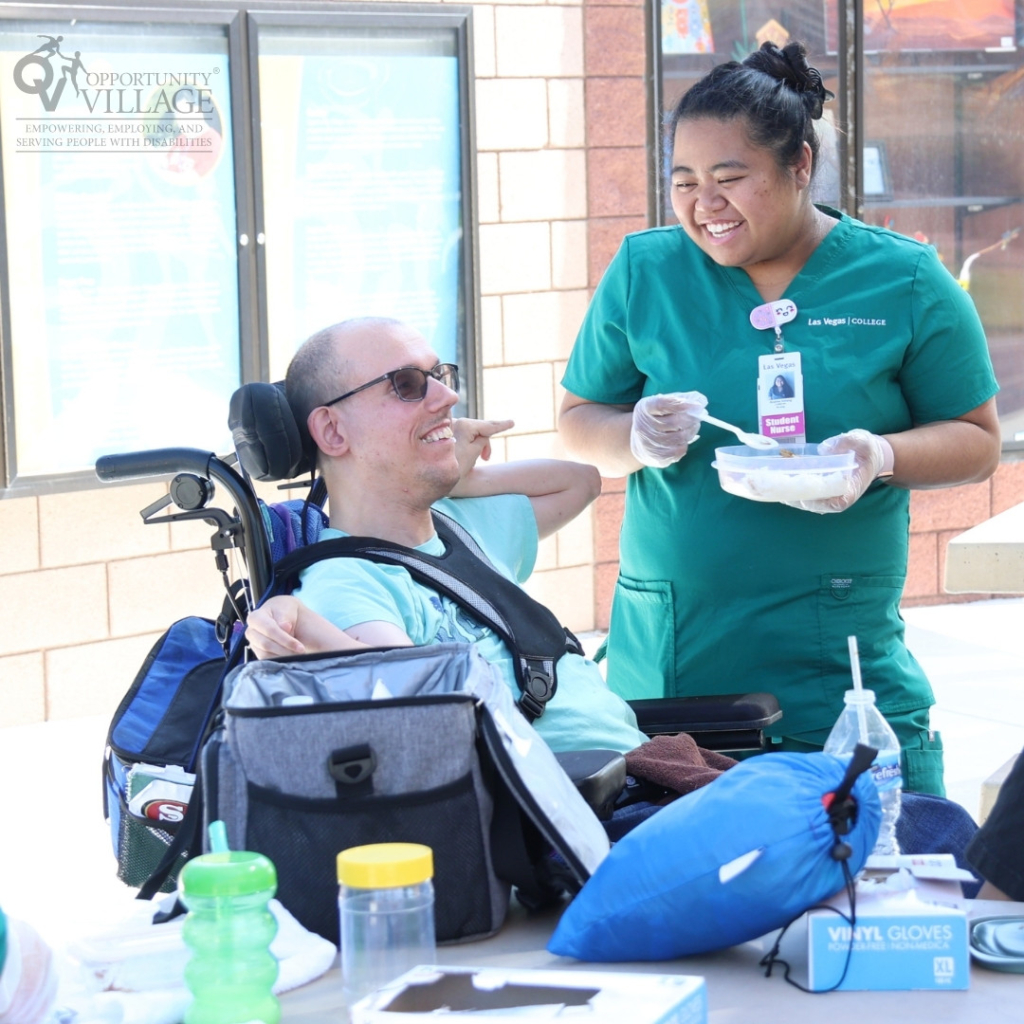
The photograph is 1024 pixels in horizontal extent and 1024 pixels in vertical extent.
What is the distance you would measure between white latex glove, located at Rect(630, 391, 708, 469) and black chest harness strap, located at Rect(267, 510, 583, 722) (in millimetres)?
400

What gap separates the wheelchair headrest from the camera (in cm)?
242

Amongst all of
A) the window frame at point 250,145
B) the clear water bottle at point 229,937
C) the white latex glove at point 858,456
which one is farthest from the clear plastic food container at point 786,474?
the window frame at point 250,145

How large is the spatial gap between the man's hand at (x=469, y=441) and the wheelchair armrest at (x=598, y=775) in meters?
0.80

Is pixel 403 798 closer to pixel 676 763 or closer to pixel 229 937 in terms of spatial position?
pixel 229 937

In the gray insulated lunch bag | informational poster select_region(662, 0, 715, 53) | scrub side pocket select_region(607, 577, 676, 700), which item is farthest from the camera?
informational poster select_region(662, 0, 715, 53)

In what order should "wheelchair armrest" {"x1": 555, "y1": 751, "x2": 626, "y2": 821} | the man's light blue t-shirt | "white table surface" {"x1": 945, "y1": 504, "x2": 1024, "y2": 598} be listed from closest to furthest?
"wheelchair armrest" {"x1": 555, "y1": 751, "x2": 626, "y2": 821} < the man's light blue t-shirt < "white table surface" {"x1": 945, "y1": 504, "x2": 1024, "y2": 598}

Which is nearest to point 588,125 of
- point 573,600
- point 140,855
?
point 573,600

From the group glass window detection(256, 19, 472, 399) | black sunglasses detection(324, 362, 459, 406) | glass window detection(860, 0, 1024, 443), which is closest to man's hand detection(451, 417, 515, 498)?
black sunglasses detection(324, 362, 459, 406)

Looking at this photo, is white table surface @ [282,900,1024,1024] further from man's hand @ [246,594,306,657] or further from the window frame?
the window frame

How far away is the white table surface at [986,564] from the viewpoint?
10.2 feet

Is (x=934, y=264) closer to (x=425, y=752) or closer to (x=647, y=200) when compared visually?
(x=425, y=752)

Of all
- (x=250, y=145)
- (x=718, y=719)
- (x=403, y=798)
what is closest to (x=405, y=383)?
(x=718, y=719)

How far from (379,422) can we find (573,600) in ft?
11.8

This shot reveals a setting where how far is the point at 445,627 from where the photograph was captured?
2.38m
